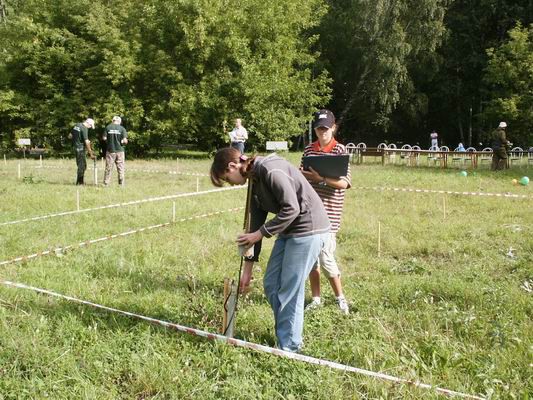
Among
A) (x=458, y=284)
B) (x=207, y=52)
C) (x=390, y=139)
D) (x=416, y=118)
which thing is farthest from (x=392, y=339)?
(x=390, y=139)

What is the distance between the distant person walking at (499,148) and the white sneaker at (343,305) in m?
13.0

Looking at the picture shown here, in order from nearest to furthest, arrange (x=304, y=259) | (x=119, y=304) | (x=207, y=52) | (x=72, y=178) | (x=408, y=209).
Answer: (x=304, y=259) → (x=119, y=304) → (x=408, y=209) → (x=72, y=178) → (x=207, y=52)

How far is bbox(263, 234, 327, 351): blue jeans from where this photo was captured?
128 inches

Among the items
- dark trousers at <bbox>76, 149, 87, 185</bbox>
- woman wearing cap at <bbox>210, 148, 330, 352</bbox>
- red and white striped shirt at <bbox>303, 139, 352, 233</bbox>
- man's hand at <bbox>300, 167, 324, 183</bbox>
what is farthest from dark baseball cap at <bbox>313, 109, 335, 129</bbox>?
dark trousers at <bbox>76, 149, 87, 185</bbox>

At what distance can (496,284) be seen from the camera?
477cm

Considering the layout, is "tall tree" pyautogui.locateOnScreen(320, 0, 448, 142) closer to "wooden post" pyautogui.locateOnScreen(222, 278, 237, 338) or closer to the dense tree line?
the dense tree line

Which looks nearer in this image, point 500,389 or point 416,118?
point 500,389

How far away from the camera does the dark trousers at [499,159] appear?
1568 centimetres

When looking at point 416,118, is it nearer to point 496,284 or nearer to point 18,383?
point 496,284

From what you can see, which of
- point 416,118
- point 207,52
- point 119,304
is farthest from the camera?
point 416,118

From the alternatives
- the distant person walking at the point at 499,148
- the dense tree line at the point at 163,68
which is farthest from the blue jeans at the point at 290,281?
the dense tree line at the point at 163,68

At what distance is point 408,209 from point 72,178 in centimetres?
900

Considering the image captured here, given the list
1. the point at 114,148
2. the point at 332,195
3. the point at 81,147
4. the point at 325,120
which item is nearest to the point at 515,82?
the point at 114,148

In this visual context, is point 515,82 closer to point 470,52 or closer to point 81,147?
point 470,52
